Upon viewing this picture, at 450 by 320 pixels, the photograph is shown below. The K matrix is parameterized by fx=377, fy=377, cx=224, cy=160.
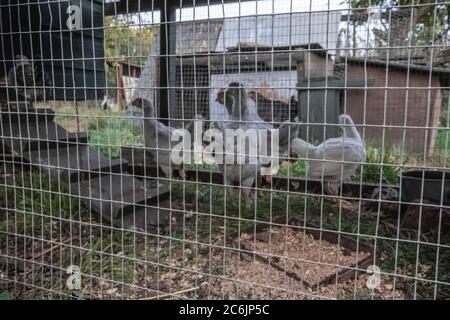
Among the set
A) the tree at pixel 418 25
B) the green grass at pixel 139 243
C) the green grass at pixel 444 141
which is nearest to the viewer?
the green grass at pixel 444 141

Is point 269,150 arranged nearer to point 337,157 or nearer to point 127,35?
point 337,157

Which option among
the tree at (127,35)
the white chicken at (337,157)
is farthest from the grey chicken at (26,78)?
the white chicken at (337,157)

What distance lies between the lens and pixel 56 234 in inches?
115

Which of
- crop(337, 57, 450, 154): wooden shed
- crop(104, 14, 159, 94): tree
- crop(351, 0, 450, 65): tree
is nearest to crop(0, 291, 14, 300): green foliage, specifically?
crop(104, 14, 159, 94): tree

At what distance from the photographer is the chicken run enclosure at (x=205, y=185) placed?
1873mm

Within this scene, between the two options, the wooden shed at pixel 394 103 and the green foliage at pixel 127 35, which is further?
the wooden shed at pixel 394 103

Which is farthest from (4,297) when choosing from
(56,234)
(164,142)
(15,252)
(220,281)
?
(164,142)

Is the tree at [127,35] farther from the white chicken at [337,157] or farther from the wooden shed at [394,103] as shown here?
the wooden shed at [394,103]

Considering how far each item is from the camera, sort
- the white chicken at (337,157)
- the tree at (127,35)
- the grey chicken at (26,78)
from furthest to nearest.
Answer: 1. the white chicken at (337,157)
2. the grey chicken at (26,78)
3. the tree at (127,35)

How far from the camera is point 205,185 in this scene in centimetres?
331

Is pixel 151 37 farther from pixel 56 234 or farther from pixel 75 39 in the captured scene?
pixel 56 234

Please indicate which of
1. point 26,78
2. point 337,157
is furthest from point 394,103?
point 26,78

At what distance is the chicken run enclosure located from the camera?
73.7 inches

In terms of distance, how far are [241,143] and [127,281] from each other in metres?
1.10
